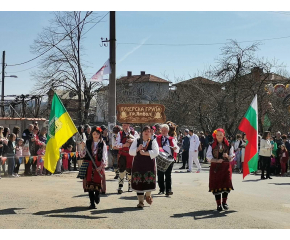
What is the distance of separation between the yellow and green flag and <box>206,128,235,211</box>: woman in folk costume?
297cm

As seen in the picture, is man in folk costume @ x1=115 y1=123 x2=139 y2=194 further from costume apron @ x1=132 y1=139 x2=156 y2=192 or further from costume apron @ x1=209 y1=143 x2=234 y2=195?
costume apron @ x1=209 y1=143 x2=234 y2=195

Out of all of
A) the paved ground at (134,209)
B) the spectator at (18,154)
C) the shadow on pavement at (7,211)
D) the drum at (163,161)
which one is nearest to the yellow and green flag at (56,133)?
the paved ground at (134,209)

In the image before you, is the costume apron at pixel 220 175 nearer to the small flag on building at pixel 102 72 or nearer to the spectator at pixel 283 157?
the small flag on building at pixel 102 72

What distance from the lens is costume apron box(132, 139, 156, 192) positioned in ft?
31.0

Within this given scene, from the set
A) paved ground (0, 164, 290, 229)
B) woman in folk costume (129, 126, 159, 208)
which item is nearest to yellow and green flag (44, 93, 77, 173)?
paved ground (0, 164, 290, 229)

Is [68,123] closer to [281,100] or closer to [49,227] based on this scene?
[49,227]

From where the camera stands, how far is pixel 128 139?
1173 cm

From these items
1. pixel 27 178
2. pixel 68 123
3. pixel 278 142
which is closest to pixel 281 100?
pixel 278 142

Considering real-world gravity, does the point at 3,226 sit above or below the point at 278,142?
below

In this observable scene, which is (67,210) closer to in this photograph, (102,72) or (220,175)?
(220,175)

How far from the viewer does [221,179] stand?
370 inches

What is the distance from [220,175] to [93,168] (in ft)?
8.31

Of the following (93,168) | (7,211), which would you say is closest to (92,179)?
(93,168)

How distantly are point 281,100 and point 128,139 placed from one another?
20.8m
